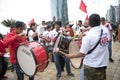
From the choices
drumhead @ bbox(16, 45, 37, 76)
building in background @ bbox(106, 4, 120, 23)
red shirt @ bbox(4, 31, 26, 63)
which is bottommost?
drumhead @ bbox(16, 45, 37, 76)

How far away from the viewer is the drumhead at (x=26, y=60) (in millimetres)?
3717

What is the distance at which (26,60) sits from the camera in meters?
3.91

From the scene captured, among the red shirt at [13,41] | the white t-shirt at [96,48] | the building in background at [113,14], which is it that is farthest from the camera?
the building in background at [113,14]

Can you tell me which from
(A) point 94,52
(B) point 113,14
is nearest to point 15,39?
(A) point 94,52

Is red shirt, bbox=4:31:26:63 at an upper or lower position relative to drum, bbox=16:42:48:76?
upper

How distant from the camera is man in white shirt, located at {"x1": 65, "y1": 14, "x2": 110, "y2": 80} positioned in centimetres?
297

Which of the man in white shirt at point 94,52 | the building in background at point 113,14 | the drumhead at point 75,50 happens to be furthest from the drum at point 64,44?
the building in background at point 113,14

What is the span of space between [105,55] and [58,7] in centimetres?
1085

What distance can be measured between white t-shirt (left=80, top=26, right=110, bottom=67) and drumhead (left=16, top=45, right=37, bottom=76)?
3.54ft

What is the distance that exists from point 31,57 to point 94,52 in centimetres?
127

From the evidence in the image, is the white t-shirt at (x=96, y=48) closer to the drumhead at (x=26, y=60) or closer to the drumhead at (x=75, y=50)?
the drumhead at (x=26, y=60)

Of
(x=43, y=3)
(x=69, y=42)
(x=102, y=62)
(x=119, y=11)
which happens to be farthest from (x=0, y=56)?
(x=119, y=11)

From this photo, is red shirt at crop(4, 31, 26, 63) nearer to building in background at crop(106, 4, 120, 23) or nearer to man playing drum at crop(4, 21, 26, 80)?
man playing drum at crop(4, 21, 26, 80)

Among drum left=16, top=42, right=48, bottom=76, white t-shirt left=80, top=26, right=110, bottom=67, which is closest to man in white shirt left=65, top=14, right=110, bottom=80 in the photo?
white t-shirt left=80, top=26, right=110, bottom=67
